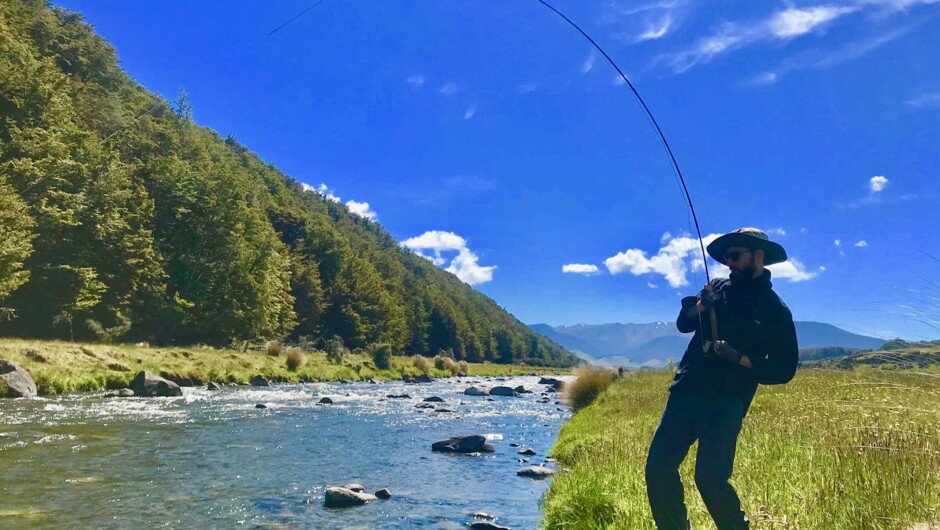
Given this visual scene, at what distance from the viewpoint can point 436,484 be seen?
1178 centimetres

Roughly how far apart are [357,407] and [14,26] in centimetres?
4541

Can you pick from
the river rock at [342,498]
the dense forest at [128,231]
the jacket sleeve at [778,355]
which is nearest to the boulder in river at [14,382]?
the dense forest at [128,231]

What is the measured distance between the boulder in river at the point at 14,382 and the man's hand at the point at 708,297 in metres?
24.6

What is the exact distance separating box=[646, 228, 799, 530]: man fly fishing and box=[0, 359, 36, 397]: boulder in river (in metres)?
24.1

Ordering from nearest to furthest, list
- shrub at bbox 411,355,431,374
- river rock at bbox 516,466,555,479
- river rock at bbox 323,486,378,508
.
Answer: river rock at bbox 323,486,378,508, river rock at bbox 516,466,555,479, shrub at bbox 411,355,431,374

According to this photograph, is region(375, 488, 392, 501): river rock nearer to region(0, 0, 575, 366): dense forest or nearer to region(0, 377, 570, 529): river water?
region(0, 377, 570, 529): river water

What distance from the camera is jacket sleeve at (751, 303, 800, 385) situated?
159 inches

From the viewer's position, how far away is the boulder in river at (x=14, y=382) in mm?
20375

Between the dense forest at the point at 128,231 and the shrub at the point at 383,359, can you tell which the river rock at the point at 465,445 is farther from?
the shrub at the point at 383,359

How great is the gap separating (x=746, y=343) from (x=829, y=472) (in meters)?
3.03

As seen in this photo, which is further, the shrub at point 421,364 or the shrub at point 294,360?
the shrub at point 421,364

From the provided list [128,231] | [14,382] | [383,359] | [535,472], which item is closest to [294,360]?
[128,231]

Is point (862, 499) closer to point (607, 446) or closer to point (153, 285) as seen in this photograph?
point (607, 446)

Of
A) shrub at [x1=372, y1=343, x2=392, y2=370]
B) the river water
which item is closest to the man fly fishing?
the river water
